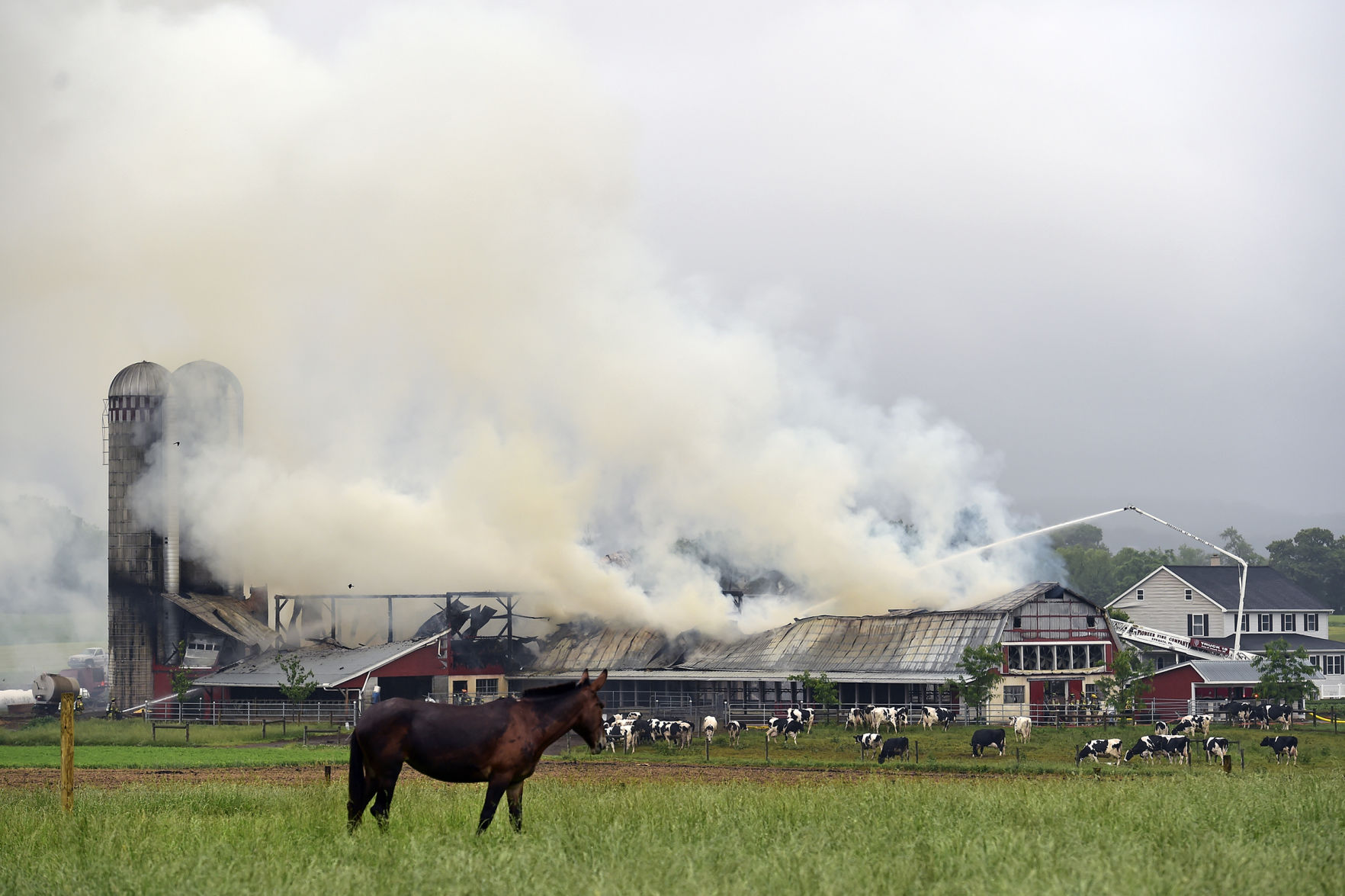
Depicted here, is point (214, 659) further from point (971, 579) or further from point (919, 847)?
point (919, 847)

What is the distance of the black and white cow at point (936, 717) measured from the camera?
57688 millimetres

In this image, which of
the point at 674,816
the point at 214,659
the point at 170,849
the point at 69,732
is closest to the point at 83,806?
the point at 69,732

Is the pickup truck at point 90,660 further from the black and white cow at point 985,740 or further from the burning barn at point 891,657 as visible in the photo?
the black and white cow at point 985,740

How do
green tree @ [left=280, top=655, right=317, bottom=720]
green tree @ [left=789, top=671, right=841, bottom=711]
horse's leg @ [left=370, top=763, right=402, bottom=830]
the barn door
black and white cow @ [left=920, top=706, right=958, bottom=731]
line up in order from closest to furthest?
horse's leg @ [left=370, top=763, right=402, bottom=830], black and white cow @ [left=920, top=706, right=958, bottom=731], the barn door, green tree @ [left=789, top=671, right=841, bottom=711], green tree @ [left=280, top=655, right=317, bottom=720]

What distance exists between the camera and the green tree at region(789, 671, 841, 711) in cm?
6475

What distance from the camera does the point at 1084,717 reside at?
5941 cm

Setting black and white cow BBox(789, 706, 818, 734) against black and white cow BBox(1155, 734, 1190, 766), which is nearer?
black and white cow BBox(1155, 734, 1190, 766)

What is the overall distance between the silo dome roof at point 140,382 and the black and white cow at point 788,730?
186 ft

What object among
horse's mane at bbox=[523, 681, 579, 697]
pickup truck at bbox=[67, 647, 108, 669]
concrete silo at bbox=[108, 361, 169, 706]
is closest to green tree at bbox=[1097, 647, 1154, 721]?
horse's mane at bbox=[523, 681, 579, 697]

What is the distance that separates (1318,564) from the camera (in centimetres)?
18250

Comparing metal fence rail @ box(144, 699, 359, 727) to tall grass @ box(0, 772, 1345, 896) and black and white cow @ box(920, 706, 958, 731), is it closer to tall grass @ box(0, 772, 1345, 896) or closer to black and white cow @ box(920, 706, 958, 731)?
black and white cow @ box(920, 706, 958, 731)

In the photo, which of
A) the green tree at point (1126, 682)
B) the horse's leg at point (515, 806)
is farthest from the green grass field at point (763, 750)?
the horse's leg at point (515, 806)

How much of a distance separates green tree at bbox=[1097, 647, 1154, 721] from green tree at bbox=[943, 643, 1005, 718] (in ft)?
16.4

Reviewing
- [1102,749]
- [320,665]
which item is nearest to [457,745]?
[1102,749]
